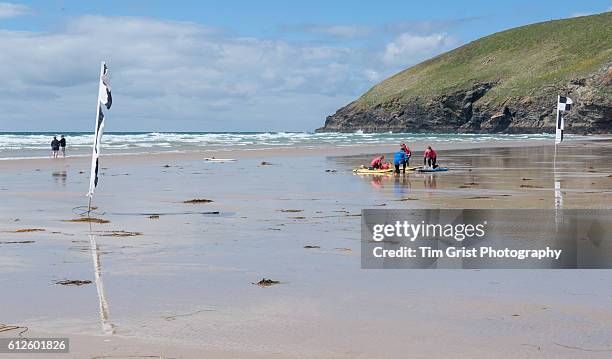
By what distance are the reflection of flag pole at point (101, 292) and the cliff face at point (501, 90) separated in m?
115

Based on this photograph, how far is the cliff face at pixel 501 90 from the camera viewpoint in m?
130

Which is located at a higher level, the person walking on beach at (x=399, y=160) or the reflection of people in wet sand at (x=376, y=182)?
the person walking on beach at (x=399, y=160)

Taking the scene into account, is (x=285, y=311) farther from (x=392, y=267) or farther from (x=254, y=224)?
(x=254, y=224)

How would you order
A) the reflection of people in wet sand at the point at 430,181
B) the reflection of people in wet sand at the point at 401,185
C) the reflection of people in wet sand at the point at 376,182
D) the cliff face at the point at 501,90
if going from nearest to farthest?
the reflection of people in wet sand at the point at 401,185 < the reflection of people in wet sand at the point at 430,181 < the reflection of people in wet sand at the point at 376,182 < the cliff face at the point at 501,90

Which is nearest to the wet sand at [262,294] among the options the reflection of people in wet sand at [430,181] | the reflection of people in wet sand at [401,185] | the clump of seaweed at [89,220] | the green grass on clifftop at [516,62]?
Answer: the clump of seaweed at [89,220]

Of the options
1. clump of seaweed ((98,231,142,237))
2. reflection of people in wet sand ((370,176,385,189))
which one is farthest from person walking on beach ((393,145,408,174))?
clump of seaweed ((98,231,142,237))

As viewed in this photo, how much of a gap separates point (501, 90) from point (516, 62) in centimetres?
2069

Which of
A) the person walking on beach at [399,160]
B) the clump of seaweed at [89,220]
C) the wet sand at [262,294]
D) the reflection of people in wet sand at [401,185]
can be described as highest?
the person walking on beach at [399,160]

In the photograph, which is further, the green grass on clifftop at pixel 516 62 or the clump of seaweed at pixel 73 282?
the green grass on clifftop at pixel 516 62

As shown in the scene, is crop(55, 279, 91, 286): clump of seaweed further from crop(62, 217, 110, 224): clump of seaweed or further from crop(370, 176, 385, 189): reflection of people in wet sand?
crop(370, 176, 385, 189): reflection of people in wet sand

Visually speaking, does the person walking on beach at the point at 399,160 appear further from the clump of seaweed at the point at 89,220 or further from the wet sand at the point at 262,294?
the clump of seaweed at the point at 89,220

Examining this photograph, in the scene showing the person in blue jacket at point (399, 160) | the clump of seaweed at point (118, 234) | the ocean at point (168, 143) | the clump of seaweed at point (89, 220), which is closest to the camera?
the clump of seaweed at point (118, 234)

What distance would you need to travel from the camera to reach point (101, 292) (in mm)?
8578

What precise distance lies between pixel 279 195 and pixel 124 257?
10645 millimetres
